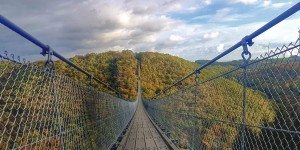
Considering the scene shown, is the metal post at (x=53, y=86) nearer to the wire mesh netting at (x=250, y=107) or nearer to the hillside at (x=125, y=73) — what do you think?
the wire mesh netting at (x=250, y=107)

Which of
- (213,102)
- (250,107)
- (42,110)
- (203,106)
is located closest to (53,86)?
(42,110)

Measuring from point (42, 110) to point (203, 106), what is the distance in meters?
2.74

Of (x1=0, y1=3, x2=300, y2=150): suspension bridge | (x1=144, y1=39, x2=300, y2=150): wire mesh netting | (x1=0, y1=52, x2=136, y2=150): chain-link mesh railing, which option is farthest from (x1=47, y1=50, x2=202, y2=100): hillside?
(x1=0, y1=52, x2=136, y2=150): chain-link mesh railing

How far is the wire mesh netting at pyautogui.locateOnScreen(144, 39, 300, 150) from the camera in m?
2.12

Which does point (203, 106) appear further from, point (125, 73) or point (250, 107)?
point (125, 73)

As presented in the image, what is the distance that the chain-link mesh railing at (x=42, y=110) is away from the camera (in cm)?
202

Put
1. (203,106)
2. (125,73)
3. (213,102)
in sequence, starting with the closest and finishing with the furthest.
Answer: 1. (213,102)
2. (203,106)
3. (125,73)

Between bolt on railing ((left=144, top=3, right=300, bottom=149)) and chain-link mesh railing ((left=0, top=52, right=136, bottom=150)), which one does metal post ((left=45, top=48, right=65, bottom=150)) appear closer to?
chain-link mesh railing ((left=0, top=52, right=136, bottom=150))

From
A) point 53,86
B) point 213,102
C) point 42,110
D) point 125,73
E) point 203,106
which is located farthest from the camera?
point 125,73

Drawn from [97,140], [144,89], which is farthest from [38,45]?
[144,89]

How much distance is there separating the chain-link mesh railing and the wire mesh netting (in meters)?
1.51

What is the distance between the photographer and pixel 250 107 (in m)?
2.87

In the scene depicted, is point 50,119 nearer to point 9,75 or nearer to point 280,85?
point 9,75

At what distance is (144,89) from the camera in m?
72.4
